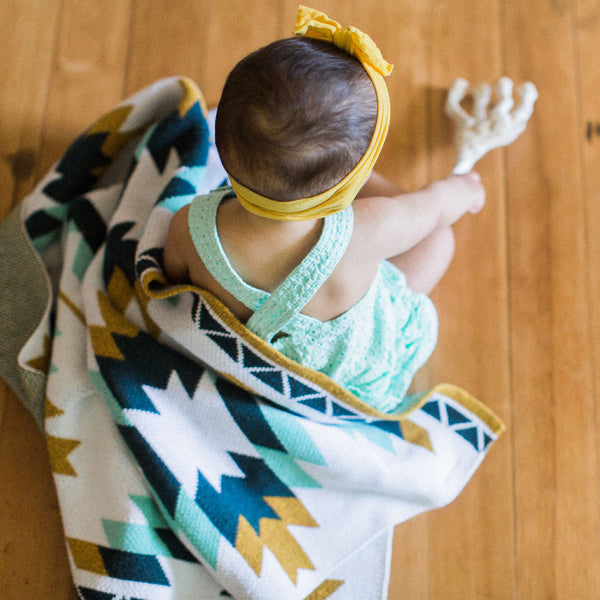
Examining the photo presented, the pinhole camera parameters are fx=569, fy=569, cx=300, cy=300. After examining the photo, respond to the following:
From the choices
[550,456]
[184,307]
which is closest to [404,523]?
[550,456]

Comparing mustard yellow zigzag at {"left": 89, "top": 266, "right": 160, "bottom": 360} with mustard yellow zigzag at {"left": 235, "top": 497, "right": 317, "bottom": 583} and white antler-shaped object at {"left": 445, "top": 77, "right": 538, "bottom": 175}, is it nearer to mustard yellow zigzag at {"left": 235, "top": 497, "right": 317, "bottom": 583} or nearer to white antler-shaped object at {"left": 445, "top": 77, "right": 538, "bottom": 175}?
mustard yellow zigzag at {"left": 235, "top": 497, "right": 317, "bottom": 583}

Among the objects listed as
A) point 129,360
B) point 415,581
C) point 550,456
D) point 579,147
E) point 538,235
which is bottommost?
point 415,581

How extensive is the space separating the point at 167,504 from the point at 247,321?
0.31m

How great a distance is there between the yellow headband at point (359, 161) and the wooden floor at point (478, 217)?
545 millimetres

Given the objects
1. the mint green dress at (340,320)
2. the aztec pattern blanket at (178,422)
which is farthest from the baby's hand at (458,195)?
the aztec pattern blanket at (178,422)

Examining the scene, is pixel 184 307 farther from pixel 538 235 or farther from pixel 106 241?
pixel 538 235

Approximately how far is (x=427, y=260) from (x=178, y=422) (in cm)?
49

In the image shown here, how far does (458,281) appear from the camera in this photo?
42.1 inches

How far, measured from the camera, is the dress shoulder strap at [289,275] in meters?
0.65

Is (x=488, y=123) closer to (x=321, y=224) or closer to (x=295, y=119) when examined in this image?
(x=321, y=224)

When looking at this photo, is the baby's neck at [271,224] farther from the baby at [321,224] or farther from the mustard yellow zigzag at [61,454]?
the mustard yellow zigzag at [61,454]

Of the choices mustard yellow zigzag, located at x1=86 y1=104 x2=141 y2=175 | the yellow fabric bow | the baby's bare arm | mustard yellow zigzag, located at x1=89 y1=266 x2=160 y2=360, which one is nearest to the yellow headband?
the yellow fabric bow

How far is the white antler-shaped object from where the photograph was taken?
41.7 inches

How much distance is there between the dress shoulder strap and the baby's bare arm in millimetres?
67
